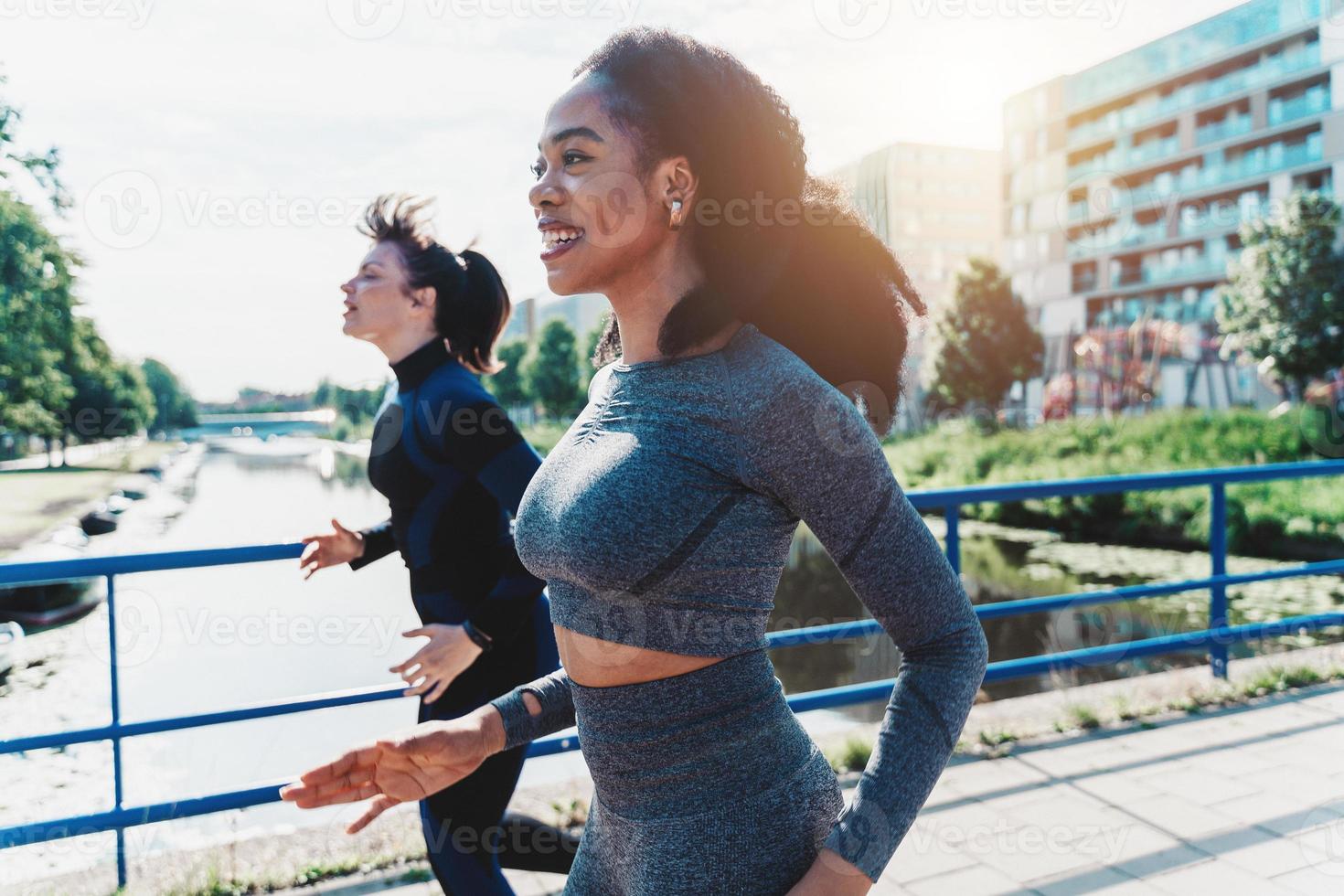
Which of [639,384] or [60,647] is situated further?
[60,647]

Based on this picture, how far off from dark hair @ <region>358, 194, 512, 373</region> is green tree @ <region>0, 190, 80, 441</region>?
24.7m

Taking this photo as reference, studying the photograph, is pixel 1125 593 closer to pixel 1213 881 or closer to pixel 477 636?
pixel 1213 881

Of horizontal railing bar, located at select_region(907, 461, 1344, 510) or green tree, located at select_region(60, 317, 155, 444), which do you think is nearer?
horizontal railing bar, located at select_region(907, 461, 1344, 510)

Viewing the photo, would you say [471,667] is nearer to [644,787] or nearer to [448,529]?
[448,529]

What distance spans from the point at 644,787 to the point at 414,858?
7.16 feet

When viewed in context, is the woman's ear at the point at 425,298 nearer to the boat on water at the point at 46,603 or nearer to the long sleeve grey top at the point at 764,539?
the long sleeve grey top at the point at 764,539

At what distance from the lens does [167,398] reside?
9544 cm

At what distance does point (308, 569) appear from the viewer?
240cm

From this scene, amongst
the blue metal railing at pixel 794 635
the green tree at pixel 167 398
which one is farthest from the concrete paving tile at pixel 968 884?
the green tree at pixel 167 398

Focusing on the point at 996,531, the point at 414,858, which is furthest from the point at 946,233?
the point at 414,858

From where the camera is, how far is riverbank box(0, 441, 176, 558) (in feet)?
114

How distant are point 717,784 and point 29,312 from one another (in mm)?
28847

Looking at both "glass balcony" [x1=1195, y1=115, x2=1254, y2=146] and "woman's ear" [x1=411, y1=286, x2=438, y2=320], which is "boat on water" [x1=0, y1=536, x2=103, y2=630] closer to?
"woman's ear" [x1=411, y1=286, x2=438, y2=320]

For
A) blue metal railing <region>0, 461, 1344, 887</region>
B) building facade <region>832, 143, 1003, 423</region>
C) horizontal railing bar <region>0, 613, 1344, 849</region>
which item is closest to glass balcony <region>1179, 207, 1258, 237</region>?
building facade <region>832, 143, 1003, 423</region>
